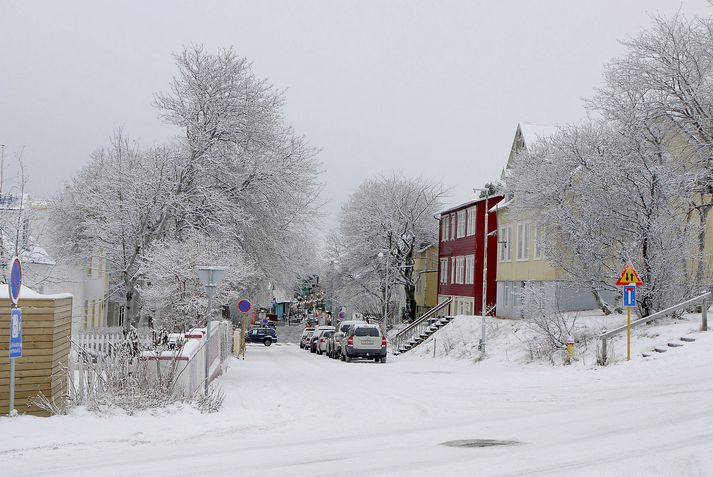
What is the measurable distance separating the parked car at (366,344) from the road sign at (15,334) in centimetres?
2778

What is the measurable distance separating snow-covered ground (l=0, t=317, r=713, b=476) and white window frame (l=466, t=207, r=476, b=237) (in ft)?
102

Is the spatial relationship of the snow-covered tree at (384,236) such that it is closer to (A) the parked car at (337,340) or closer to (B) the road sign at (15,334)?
(A) the parked car at (337,340)

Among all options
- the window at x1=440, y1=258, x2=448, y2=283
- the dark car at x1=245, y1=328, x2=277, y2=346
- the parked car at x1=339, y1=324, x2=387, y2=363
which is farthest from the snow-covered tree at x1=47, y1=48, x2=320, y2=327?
the dark car at x1=245, y1=328, x2=277, y2=346

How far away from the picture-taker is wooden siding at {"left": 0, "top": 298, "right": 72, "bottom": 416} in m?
13.2

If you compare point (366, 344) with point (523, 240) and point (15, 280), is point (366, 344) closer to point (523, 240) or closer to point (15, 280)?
point (523, 240)

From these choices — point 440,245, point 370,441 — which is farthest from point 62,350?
point 440,245

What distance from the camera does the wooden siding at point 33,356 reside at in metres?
13.2

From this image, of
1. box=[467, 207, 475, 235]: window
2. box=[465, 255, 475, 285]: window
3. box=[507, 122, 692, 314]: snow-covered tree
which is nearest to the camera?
box=[507, 122, 692, 314]: snow-covered tree

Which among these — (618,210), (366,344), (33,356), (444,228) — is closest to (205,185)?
(366,344)

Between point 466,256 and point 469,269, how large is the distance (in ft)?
3.59

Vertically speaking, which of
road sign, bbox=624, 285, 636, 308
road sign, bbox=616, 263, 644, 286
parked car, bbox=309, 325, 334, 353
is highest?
road sign, bbox=616, 263, 644, 286

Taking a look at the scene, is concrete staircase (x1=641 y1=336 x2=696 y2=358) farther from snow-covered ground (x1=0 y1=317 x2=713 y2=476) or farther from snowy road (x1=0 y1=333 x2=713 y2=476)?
snowy road (x1=0 y1=333 x2=713 y2=476)

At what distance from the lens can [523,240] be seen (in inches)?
1711

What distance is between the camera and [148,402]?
46.6 feet
